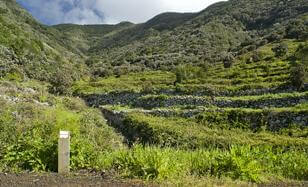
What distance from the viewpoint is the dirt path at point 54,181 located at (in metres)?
11.3

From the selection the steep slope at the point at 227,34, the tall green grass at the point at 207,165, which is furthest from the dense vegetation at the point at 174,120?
the steep slope at the point at 227,34

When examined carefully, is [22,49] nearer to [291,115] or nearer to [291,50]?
[291,50]

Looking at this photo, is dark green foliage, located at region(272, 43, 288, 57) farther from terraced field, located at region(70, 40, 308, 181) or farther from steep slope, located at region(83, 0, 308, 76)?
steep slope, located at region(83, 0, 308, 76)

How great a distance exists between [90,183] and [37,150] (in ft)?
8.67

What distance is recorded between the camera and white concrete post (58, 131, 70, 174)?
12445 mm

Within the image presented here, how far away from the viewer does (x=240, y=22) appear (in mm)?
168375

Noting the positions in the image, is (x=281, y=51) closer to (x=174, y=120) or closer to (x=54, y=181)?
(x=174, y=120)

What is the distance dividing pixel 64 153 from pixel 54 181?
1.11 metres

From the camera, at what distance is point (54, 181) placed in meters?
11.6

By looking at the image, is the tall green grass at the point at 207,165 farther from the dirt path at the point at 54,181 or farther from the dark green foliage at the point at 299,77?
the dark green foliage at the point at 299,77

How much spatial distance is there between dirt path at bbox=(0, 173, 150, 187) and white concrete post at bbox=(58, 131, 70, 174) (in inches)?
13.4

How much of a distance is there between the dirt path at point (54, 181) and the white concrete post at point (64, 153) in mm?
340

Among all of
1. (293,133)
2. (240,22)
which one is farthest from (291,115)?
(240,22)

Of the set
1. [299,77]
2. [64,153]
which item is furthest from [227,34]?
[64,153]
